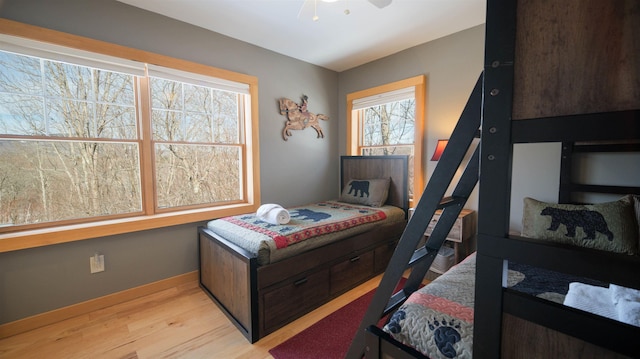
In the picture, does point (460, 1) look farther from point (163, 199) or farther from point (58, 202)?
point (58, 202)

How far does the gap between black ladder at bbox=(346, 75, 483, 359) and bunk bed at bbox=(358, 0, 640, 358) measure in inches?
11.5

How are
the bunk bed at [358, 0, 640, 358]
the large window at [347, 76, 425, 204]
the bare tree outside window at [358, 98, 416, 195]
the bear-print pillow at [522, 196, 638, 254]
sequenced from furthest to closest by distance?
1. the bare tree outside window at [358, 98, 416, 195]
2. the large window at [347, 76, 425, 204]
3. the bear-print pillow at [522, 196, 638, 254]
4. the bunk bed at [358, 0, 640, 358]

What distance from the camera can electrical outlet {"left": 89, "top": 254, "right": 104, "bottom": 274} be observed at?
2.21m

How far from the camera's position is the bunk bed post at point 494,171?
61cm

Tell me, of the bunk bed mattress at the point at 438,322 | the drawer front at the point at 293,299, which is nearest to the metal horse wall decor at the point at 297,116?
the drawer front at the point at 293,299

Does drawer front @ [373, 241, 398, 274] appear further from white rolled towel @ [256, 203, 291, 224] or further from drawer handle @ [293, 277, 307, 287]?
white rolled towel @ [256, 203, 291, 224]

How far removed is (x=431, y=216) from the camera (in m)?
1.02

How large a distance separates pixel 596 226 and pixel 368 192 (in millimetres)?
1997

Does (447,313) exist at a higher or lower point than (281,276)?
higher

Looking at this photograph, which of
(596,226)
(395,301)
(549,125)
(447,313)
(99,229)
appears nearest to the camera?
(549,125)

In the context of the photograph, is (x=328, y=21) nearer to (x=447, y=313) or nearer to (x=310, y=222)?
(x=310, y=222)

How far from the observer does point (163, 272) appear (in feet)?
8.39

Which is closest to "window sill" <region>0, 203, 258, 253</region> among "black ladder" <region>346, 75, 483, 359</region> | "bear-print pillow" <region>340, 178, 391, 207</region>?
"bear-print pillow" <region>340, 178, 391, 207</region>

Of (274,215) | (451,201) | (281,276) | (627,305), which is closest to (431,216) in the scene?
(451,201)
